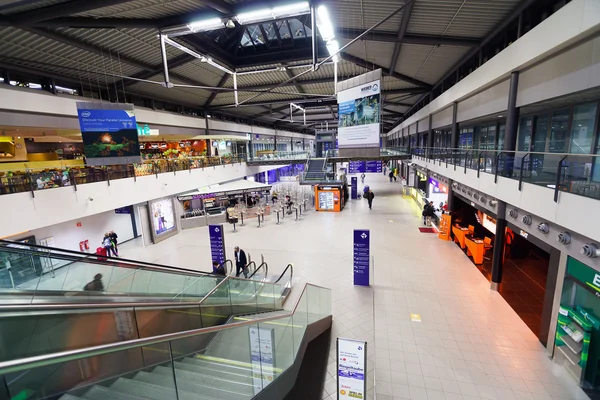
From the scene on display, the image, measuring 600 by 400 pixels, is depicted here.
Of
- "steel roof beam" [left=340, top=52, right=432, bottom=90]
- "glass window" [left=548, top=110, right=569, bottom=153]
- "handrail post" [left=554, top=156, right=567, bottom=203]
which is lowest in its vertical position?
"handrail post" [left=554, top=156, right=567, bottom=203]

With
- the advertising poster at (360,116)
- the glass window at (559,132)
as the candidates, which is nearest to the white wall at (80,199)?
the advertising poster at (360,116)

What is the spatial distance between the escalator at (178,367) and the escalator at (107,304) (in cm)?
51

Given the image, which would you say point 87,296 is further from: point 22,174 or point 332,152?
point 332,152

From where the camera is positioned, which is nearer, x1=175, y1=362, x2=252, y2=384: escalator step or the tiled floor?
x1=175, y1=362, x2=252, y2=384: escalator step

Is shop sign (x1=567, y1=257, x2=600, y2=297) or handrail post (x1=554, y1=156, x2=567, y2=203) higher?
handrail post (x1=554, y1=156, x2=567, y2=203)

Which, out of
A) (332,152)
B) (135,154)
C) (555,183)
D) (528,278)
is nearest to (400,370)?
(555,183)

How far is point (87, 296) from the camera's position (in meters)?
4.08

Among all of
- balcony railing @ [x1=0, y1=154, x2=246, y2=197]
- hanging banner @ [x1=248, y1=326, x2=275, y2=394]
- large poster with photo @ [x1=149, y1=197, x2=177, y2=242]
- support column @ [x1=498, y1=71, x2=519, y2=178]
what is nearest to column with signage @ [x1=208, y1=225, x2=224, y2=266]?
balcony railing @ [x1=0, y1=154, x2=246, y2=197]

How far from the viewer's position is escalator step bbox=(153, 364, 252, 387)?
2312 millimetres

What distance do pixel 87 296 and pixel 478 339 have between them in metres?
7.42

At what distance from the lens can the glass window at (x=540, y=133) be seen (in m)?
7.59

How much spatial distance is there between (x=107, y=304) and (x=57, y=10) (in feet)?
26.7

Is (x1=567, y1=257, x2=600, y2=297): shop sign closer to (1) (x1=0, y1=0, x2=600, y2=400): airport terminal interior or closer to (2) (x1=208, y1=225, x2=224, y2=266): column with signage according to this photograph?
(1) (x1=0, y1=0, x2=600, y2=400): airport terminal interior

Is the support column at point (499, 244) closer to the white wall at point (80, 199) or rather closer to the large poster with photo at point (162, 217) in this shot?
the white wall at point (80, 199)
